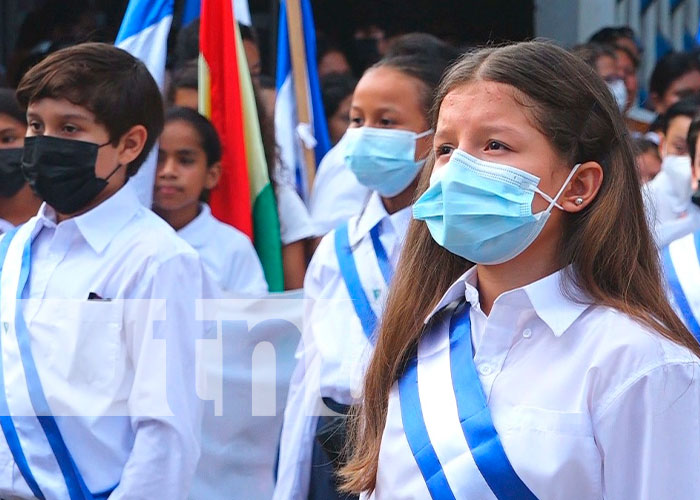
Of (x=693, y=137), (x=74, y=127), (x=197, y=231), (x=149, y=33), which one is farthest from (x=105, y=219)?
(x=693, y=137)

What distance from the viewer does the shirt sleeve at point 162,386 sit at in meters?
3.17

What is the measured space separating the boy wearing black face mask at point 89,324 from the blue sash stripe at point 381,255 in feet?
2.31

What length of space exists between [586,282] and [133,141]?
172cm

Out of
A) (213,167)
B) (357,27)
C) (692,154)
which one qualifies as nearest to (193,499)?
(213,167)

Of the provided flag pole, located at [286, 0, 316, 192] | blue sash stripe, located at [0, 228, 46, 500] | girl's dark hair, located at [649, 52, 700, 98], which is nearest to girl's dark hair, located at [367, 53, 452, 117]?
blue sash stripe, located at [0, 228, 46, 500]

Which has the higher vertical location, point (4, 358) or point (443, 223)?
point (443, 223)

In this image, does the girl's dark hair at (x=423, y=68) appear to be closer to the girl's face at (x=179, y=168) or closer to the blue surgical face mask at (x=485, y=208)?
the girl's face at (x=179, y=168)

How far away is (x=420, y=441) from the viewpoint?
7.78 ft

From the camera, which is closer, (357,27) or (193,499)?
(193,499)

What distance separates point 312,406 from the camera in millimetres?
3812

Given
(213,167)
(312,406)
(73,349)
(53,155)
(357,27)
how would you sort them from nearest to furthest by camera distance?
(73,349), (53,155), (312,406), (213,167), (357,27)

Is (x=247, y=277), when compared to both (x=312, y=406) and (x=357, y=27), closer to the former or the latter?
(x=312, y=406)

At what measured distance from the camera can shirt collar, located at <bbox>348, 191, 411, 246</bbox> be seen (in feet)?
12.9

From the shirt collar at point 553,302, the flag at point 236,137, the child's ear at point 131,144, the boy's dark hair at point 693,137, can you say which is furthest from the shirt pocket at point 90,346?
the boy's dark hair at point 693,137
